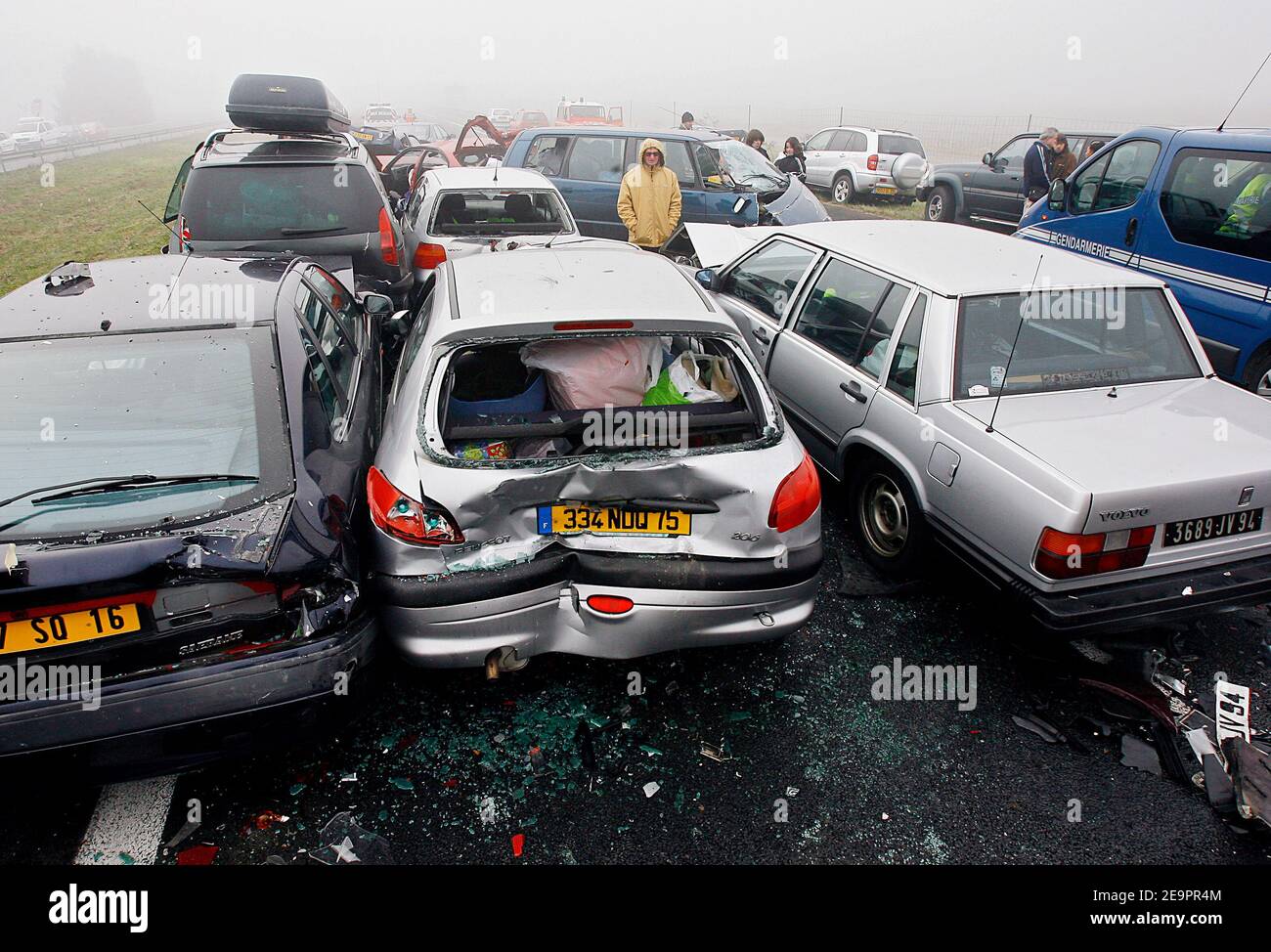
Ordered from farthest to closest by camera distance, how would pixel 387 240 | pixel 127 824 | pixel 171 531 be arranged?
A: pixel 387 240, pixel 127 824, pixel 171 531

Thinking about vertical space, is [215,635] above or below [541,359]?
below

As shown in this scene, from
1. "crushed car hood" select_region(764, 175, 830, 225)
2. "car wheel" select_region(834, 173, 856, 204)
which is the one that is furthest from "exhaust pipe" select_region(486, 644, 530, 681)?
"car wheel" select_region(834, 173, 856, 204)

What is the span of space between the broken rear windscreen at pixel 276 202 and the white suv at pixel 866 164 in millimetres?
11742

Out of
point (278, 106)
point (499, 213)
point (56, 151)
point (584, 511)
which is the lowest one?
point (584, 511)

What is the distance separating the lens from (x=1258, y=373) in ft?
18.1

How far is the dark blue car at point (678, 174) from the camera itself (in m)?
10.2

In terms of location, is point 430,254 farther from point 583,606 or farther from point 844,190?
point 844,190

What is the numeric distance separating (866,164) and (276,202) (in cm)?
1253

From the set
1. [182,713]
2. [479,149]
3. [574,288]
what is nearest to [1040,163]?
[574,288]

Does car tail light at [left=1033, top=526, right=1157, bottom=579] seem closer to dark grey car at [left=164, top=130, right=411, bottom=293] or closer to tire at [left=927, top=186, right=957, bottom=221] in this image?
dark grey car at [left=164, top=130, right=411, bottom=293]

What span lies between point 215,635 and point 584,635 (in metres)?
1.24

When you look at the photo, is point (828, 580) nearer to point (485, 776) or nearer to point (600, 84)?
point (485, 776)

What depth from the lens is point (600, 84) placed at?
8788 centimetres
